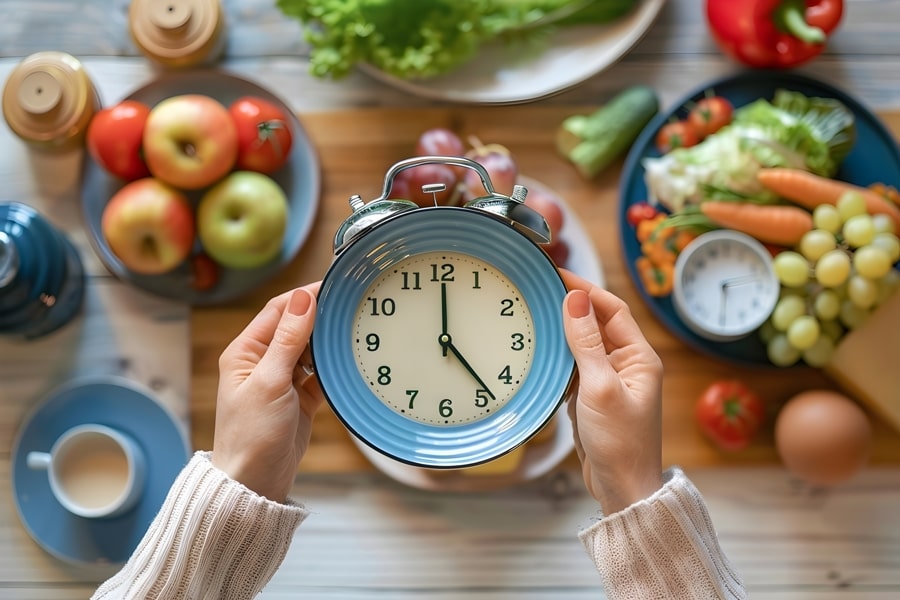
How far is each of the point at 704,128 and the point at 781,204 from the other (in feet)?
0.54

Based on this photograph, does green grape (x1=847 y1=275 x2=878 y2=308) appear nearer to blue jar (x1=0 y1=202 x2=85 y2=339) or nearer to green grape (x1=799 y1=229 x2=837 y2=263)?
green grape (x1=799 y1=229 x2=837 y2=263)

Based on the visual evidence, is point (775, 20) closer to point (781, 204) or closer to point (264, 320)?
point (781, 204)

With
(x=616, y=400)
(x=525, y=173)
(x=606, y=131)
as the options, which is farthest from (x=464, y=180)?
(x=616, y=400)

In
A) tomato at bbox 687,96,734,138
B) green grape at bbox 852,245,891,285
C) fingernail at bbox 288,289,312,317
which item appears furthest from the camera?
tomato at bbox 687,96,734,138

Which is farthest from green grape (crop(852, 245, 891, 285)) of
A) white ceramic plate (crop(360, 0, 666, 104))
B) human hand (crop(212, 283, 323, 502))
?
human hand (crop(212, 283, 323, 502))

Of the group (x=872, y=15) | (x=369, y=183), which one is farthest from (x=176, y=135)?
(x=872, y=15)

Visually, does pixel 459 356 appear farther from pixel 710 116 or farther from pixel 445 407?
pixel 710 116

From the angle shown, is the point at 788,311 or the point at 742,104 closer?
the point at 788,311

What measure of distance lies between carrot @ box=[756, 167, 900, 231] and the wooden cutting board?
0.62 feet

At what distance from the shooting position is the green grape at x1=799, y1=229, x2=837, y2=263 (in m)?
1.14

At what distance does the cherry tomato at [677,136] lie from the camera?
1.21 meters

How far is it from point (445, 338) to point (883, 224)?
0.75 m

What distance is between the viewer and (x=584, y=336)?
29.6 inches

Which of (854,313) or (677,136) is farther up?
(677,136)
